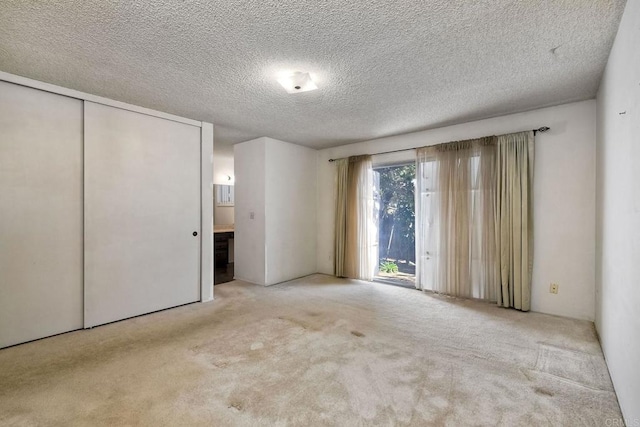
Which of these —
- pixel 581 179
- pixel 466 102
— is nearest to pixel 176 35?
pixel 466 102

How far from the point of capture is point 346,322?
302 cm

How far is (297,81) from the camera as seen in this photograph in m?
2.46

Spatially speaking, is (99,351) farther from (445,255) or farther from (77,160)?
(445,255)

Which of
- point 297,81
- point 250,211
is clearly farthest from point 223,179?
point 297,81

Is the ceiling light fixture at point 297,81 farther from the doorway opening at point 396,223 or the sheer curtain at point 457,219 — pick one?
the doorway opening at point 396,223

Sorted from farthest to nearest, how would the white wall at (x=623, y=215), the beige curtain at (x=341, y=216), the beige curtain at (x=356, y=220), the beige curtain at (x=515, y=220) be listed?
the beige curtain at (x=341, y=216) → the beige curtain at (x=356, y=220) → the beige curtain at (x=515, y=220) → the white wall at (x=623, y=215)

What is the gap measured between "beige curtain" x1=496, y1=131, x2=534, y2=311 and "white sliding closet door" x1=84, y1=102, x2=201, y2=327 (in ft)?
12.6

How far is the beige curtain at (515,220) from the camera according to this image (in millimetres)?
3275

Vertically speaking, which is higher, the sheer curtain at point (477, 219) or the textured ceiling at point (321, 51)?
the textured ceiling at point (321, 51)

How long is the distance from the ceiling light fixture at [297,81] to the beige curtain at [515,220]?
254 cm

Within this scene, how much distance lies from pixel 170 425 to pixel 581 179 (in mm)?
4260

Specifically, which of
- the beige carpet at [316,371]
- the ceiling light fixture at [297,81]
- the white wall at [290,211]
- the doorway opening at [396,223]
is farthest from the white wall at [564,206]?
the white wall at [290,211]

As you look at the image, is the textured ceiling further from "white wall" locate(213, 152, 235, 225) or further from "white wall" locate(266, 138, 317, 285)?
"white wall" locate(213, 152, 235, 225)

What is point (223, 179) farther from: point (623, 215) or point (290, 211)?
point (623, 215)
